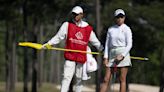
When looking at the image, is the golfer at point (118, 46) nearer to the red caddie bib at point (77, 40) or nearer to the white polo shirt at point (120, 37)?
the white polo shirt at point (120, 37)

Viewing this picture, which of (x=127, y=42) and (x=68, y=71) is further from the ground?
(x=127, y=42)

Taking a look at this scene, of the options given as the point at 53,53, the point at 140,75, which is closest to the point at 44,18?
the point at 140,75

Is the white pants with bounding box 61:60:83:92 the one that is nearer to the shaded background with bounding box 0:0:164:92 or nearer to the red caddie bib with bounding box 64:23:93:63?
the red caddie bib with bounding box 64:23:93:63

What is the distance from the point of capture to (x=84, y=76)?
522 inches

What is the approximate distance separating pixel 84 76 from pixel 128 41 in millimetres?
1329

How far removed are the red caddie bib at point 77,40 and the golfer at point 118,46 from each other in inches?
21.6

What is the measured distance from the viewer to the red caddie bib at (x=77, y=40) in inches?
509

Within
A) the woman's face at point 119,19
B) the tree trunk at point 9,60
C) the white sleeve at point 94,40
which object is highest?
the woman's face at point 119,19

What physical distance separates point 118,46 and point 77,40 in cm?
93

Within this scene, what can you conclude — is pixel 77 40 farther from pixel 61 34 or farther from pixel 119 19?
pixel 119 19

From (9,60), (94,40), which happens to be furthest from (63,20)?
(94,40)

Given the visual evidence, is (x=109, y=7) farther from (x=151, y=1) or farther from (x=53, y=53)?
(x=53, y=53)

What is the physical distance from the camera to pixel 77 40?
13.0 metres

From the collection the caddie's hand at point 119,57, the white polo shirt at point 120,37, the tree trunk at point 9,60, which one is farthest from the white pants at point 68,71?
the tree trunk at point 9,60
